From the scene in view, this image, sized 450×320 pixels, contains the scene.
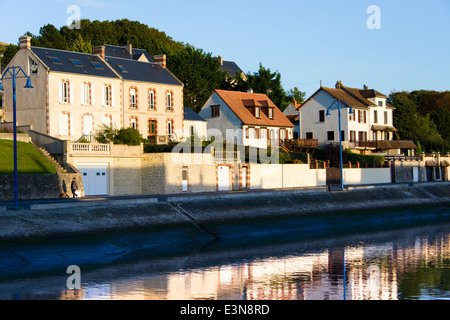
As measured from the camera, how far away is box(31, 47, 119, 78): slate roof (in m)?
56.2

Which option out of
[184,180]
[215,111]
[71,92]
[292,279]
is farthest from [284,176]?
[292,279]

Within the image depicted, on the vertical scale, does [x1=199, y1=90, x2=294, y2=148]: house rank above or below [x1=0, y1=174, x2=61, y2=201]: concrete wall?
above

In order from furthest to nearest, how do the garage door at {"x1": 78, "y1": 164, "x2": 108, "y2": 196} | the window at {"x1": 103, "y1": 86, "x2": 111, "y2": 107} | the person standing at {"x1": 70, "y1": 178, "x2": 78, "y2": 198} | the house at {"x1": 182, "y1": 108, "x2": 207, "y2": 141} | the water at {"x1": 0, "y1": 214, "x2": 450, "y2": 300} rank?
the house at {"x1": 182, "y1": 108, "x2": 207, "y2": 141}
the window at {"x1": 103, "y1": 86, "x2": 111, "y2": 107}
the garage door at {"x1": 78, "y1": 164, "x2": 108, "y2": 196}
the person standing at {"x1": 70, "y1": 178, "x2": 78, "y2": 198}
the water at {"x1": 0, "y1": 214, "x2": 450, "y2": 300}

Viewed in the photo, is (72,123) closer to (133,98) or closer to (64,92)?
(64,92)

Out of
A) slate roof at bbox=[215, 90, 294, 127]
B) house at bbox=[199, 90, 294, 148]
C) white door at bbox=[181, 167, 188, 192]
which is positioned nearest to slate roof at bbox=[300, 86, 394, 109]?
slate roof at bbox=[215, 90, 294, 127]

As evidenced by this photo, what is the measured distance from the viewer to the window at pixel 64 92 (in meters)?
55.6

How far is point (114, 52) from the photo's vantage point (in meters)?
92.9

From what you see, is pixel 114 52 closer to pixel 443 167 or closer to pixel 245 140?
pixel 245 140

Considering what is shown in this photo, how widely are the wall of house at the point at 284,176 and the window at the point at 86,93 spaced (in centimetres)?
1648

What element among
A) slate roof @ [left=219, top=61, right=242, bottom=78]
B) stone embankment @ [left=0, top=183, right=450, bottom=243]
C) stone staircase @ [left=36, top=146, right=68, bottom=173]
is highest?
slate roof @ [left=219, top=61, right=242, bottom=78]

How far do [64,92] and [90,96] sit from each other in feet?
8.60

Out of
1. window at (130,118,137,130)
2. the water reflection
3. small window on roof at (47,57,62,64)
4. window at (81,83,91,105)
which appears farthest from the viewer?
window at (130,118,137,130)

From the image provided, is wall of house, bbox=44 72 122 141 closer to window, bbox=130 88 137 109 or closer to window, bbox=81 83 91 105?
window, bbox=81 83 91 105

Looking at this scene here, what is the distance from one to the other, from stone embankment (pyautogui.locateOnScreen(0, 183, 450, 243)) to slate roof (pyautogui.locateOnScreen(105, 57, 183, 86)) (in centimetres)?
2079
